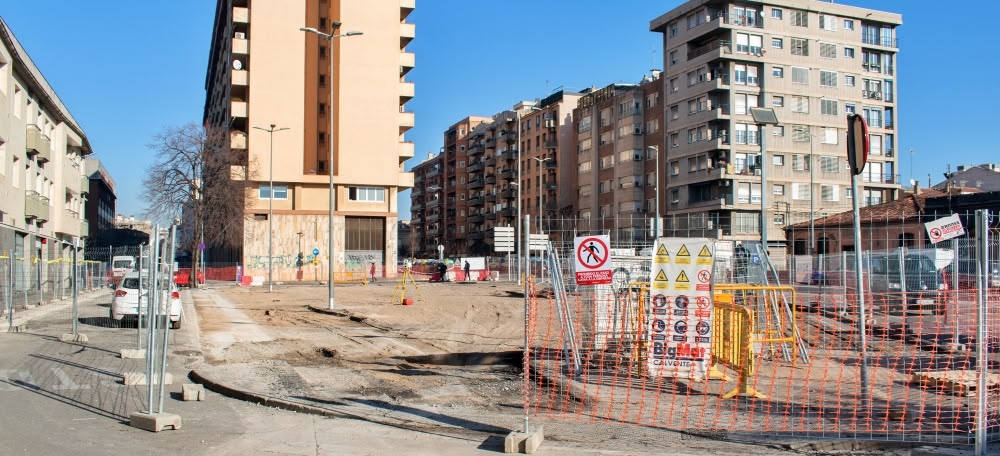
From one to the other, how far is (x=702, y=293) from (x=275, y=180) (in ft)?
170

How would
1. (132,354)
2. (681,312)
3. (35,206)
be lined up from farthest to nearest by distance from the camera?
(35,206) < (132,354) < (681,312)

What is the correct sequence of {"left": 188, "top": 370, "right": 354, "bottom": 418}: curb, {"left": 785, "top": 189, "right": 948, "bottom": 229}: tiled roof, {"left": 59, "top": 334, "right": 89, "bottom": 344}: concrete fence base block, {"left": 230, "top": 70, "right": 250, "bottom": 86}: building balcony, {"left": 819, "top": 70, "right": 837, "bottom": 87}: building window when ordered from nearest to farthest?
{"left": 188, "top": 370, "right": 354, "bottom": 418}: curb < {"left": 59, "top": 334, "right": 89, "bottom": 344}: concrete fence base block < {"left": 785, "top": 189, "right": 948, "bottom": 229}: tiled roof < {"left": 230, "top": 70, "right": 250, "bottom": 86}: building balcony < {"left": 819, "top": 70, "right": 837, "bottom": 87}: building window

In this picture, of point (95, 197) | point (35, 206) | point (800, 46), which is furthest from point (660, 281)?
point (95, 197)

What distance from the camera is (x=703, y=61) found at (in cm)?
6538

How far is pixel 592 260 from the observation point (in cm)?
1042

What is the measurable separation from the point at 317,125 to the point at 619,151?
30.8 m

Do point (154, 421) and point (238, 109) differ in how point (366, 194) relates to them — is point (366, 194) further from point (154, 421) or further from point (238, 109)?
point (154, 421)

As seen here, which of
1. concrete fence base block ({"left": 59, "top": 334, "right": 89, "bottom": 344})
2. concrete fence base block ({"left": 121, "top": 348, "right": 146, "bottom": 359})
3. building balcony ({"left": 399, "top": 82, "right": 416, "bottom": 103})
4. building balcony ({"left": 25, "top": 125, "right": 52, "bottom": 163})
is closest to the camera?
concrete fence base block ({"left": 121, "top": 348, "right": 146, "bottom": 359})

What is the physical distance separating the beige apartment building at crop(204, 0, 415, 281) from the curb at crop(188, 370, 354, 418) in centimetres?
4662

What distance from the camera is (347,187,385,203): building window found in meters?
61.5

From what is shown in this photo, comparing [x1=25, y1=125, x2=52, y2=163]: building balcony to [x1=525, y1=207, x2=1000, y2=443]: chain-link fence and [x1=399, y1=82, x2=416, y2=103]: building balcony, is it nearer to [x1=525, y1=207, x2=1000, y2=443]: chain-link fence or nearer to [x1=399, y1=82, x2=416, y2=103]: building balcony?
[x1=399, y1=82, x2=416, y2=103]: building balcony

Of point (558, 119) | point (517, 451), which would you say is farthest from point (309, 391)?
point (558, 119)

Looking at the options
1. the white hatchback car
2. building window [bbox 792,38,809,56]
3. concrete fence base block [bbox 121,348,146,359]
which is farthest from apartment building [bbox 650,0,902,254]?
concrete fence base block [bbox 121,348,146,359]

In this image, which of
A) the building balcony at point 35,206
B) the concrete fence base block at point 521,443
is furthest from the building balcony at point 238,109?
the concrete fence base block at point 521,443
